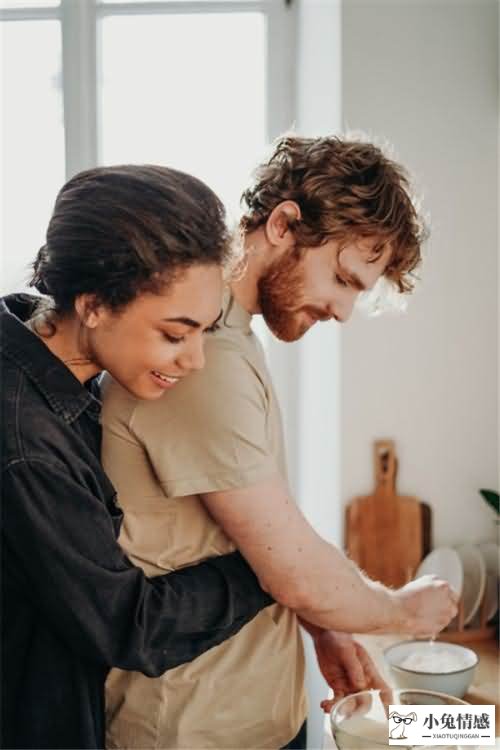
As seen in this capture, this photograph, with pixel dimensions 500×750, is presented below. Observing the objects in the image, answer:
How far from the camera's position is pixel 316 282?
1090 mm

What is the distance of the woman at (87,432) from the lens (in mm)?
818

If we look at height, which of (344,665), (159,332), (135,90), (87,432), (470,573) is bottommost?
(470,573)

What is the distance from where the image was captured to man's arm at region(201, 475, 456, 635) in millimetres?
896

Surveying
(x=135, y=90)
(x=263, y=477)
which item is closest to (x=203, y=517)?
(x=263, y=477)

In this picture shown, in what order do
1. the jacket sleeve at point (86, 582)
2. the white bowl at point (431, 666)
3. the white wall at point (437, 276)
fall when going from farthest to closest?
the white wall at point (437, 276), the white bowl at point (431, 666), the jacket sleeve at point (86, 582)

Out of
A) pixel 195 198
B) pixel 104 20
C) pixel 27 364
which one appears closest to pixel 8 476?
pixel 27 364

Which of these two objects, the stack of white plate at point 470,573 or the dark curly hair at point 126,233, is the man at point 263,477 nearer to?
the dark curly hair at point 126,233

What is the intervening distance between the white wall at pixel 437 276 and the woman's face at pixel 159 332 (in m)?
0.92

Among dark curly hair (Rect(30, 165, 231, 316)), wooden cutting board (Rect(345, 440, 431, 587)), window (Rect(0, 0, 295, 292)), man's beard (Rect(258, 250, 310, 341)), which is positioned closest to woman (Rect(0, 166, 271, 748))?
dark curly hair (Rect(30, 165, 231, 316))

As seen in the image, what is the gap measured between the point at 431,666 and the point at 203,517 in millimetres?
692

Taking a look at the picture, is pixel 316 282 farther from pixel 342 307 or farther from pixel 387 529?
pixel 387 529

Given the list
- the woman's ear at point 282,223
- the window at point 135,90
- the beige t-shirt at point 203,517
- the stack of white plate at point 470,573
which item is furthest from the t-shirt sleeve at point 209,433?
the window at point 135,90

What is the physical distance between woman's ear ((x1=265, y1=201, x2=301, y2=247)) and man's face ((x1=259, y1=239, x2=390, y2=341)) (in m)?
0.02

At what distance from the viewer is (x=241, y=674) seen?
98 centimetres
